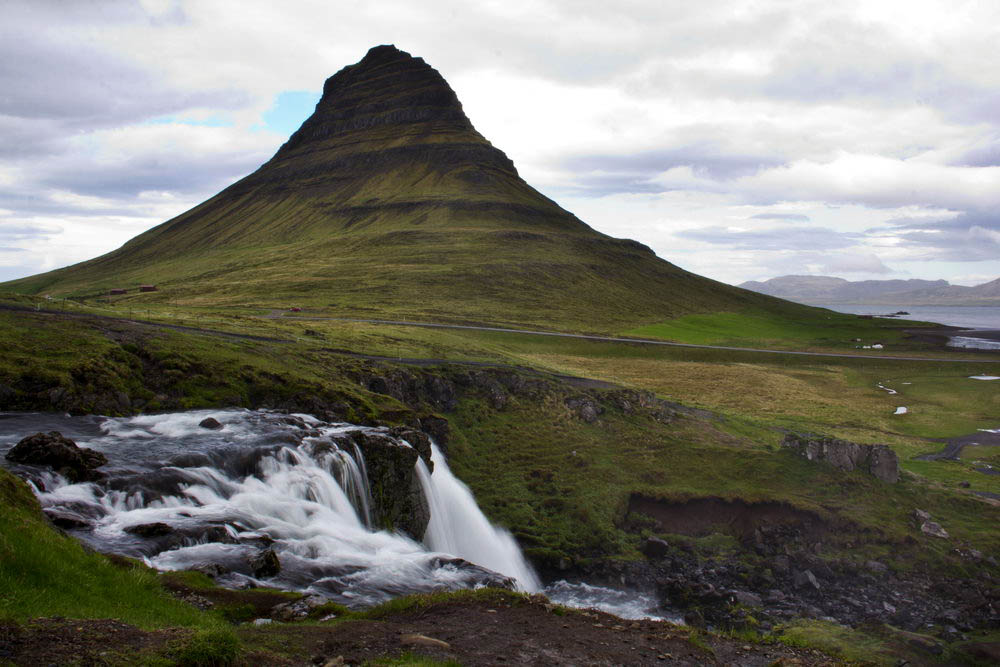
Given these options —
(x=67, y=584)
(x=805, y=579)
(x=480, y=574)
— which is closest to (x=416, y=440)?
(x=480, y=574)

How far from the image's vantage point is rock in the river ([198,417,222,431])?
3123cm

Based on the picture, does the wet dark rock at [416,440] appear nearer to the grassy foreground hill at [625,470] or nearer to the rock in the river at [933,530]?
the grassy foreground hill at [625,470]

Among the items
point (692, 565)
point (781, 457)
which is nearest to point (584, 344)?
point (781, 457)

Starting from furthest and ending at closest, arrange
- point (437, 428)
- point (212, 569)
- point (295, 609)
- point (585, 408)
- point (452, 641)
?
point (585, 408)
point (437, 428)
point (212, 569)
point (295, 609)
point (452, 641)

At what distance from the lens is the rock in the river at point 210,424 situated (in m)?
31.2

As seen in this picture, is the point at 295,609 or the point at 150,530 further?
the point at 150,530

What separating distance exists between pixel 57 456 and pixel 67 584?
12.5m

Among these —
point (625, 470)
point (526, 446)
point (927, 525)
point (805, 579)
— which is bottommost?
point (805, 579)

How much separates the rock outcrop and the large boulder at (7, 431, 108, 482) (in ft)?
140

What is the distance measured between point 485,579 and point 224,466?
1247cm

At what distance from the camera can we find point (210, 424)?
103ft

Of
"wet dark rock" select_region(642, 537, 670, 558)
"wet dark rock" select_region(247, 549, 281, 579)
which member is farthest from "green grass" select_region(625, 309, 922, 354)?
"wet dark rock" select_region(247, 549, 281, 579)

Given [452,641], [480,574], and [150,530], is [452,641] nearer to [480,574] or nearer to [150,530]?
[480,574]

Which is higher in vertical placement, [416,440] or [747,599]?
[416,440]
